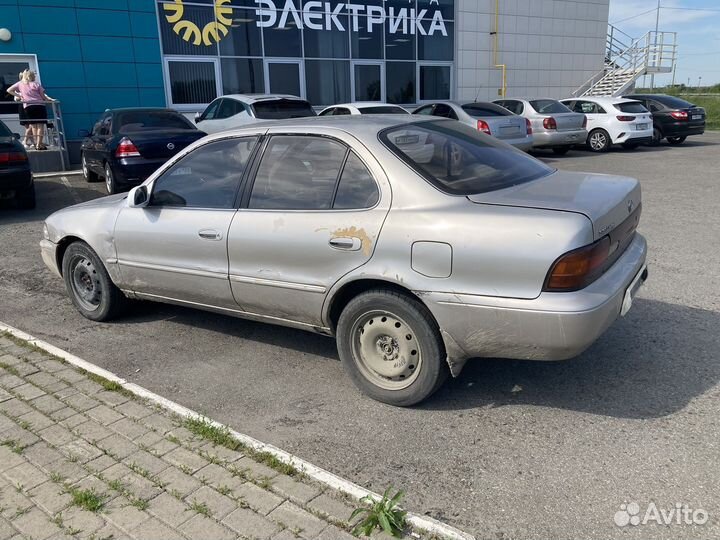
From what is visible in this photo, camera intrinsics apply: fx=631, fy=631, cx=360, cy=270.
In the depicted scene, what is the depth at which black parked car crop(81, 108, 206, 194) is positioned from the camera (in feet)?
35.0

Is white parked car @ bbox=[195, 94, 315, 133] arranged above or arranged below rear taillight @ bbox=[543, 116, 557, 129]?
above

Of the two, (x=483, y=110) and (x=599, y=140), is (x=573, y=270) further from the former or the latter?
(x=599, y=140)

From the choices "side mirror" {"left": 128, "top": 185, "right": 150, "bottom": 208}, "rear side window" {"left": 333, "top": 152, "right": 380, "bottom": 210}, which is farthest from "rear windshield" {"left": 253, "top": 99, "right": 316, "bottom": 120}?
"rear side window" {"left": 333, "top": 152, "right": 380, "bottom": 210}

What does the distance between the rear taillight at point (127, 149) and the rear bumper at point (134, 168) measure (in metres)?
0.09

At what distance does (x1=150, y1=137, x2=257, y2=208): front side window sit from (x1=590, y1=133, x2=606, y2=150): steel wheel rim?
1577 cm

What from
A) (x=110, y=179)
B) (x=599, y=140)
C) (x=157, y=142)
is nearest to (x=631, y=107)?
(x=599, y=140)

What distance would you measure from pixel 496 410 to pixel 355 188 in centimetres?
155

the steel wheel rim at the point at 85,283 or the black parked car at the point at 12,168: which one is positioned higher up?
the black parked car at the point at 12,168

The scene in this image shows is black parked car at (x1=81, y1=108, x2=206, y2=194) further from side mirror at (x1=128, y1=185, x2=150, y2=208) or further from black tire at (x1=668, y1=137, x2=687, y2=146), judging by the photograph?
black tire at (x1=668, y1=137, x2=687, y2=146)

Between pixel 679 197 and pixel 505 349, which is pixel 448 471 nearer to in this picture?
pixel 505 349

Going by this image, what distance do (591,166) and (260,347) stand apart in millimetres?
12318

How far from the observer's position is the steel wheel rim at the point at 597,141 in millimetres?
17906

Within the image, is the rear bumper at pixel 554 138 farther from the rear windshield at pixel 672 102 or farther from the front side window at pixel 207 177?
the front side window at pixel 207 177

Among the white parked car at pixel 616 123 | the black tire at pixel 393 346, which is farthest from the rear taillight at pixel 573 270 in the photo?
the white parked car at pixel 616 123
